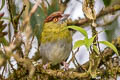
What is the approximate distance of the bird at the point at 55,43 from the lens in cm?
166

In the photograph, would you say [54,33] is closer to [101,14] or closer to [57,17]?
[57,17]

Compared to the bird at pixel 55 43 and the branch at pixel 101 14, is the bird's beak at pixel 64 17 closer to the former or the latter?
the bird at pixel 55 43

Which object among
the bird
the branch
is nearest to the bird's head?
the bird

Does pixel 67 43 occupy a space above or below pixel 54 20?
below

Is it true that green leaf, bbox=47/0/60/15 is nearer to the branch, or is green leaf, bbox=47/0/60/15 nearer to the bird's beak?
the bird's beak

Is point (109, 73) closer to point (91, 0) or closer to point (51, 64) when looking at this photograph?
point (91, 0)

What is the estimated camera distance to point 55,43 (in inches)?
66.2

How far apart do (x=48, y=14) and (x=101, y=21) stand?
382 millimetres

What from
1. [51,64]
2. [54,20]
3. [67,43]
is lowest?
[51,64]

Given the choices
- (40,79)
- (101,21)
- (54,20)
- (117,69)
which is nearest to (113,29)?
(101,21)

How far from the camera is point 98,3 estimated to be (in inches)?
78.9

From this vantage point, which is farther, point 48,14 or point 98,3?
point 98,3

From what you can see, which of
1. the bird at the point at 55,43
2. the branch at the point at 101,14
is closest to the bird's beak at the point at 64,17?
the bird at the point at 55,43

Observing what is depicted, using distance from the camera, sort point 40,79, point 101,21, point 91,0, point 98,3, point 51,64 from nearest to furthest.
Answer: point 91,0 < point 40,79 < point 51,64 < point 101,21 < point 98,3
